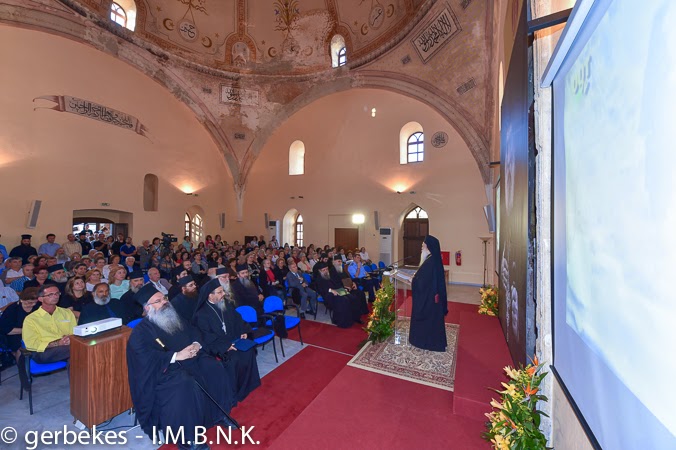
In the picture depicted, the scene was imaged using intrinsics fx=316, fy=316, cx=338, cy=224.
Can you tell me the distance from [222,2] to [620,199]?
17650 mm

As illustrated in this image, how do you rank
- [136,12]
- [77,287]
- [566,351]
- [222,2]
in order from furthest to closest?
[222,2], [136,12], [77,287], [566,351]

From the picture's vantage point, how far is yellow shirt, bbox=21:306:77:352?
3.93m

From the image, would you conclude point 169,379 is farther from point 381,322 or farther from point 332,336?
point 332,336

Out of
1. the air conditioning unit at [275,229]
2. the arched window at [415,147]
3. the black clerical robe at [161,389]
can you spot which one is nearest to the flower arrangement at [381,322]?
the black clerical robe at [161,389]

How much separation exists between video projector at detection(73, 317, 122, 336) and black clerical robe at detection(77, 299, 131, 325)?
3.14ft

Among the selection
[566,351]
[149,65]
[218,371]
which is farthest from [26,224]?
[566,351]

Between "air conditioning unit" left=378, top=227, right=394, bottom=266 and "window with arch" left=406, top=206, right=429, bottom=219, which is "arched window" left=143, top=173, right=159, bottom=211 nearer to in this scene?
"air conditioning unit" left=378, top=227, right=394, bottom=266

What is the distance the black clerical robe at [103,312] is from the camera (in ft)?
15.0

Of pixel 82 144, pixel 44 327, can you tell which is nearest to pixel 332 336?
pixel 44 327

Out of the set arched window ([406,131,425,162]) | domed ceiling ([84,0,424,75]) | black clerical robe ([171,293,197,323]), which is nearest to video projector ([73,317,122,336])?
black clerical robe ([171,293,197,323])

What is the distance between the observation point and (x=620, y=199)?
115cm

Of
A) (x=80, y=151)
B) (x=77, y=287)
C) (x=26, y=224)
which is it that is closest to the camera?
(x=77, y=287)

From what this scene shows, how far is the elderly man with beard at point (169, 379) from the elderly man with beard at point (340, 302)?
3.69 m

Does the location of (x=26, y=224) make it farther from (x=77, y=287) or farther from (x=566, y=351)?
(x=566, y=351)
